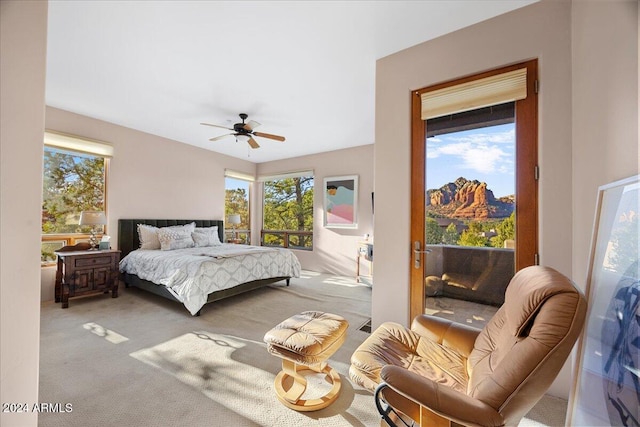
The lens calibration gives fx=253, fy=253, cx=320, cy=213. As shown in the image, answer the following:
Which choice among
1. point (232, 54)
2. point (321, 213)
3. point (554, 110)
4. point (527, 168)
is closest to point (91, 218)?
point (232, 54)

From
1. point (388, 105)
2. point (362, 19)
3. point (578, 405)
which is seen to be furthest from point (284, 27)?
point (578, 405)

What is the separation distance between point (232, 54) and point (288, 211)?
4391mm

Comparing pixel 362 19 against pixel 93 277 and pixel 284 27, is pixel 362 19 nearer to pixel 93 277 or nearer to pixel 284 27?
pixel 284 27

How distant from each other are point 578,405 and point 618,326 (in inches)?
18.6

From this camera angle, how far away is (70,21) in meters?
2.04

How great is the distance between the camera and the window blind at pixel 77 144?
140 inches

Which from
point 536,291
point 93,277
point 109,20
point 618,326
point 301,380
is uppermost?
point 109,20

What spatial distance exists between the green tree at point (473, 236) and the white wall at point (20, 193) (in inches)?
97.5

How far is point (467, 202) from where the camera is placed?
6.85 ft

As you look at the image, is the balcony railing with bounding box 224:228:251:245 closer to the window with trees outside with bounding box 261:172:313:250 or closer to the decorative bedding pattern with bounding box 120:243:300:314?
the window with trees outside with bounding box 261:172:313:250

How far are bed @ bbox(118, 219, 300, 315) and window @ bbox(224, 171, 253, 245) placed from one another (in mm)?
1703

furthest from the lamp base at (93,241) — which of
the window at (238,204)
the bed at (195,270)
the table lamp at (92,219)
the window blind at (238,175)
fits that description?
the window blind at (238,175)

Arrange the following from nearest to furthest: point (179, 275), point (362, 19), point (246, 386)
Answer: point (246, 386) < point (362, 19) < point (179, 275)

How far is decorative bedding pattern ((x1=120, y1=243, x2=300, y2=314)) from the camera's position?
10.0 ft
